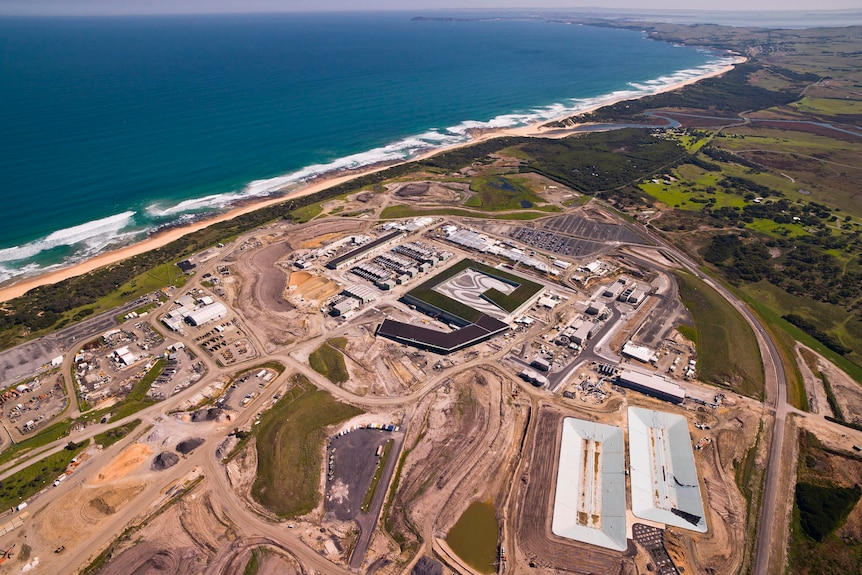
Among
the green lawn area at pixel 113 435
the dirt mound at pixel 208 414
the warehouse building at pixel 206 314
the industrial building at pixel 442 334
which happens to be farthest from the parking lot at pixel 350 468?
the warehouse building at pixel 206 314

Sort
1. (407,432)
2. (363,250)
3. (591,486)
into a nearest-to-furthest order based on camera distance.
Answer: (591,486), (407,432), (363,250)

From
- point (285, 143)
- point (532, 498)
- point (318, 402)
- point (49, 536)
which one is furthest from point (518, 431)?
point (285, 143)

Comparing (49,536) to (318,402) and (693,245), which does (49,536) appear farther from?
(693,245)

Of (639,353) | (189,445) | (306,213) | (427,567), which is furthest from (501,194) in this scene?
(427,567)

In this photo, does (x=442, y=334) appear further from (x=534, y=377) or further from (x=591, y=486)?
(x=591, y=486)

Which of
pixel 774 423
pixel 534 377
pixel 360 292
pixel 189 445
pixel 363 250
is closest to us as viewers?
pixel 189 445
